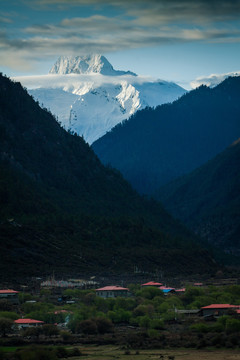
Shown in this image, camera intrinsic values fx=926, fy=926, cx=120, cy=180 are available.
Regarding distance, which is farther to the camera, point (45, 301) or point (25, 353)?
point (45, 301)

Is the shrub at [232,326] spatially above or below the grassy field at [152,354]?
above

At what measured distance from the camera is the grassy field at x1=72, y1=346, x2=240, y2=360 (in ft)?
432

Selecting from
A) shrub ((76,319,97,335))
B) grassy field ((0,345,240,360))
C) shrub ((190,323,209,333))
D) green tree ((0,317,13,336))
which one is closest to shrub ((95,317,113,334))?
shrub ((76,319,97,335))

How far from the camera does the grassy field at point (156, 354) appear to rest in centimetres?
13175

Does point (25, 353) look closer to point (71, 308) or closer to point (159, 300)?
point (71, 308)

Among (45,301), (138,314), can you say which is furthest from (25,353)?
(45,301)

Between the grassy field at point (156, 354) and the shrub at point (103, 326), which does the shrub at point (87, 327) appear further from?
the grassy field at point (156, 354)

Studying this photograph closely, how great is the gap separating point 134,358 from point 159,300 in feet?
212

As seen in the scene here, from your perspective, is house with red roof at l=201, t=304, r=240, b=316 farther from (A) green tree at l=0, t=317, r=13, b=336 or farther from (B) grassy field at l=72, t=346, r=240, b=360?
(A) green tree at l=0, t=317, r=13, b=336

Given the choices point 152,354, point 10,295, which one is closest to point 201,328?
point 152,354

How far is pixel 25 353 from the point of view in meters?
122

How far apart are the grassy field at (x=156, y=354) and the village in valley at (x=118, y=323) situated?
6.49 ft

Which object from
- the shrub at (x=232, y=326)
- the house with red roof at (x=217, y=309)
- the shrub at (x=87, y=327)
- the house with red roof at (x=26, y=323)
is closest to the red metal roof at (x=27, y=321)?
the house with red roof at (x=26, y=323)

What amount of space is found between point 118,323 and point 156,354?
41429 mm
